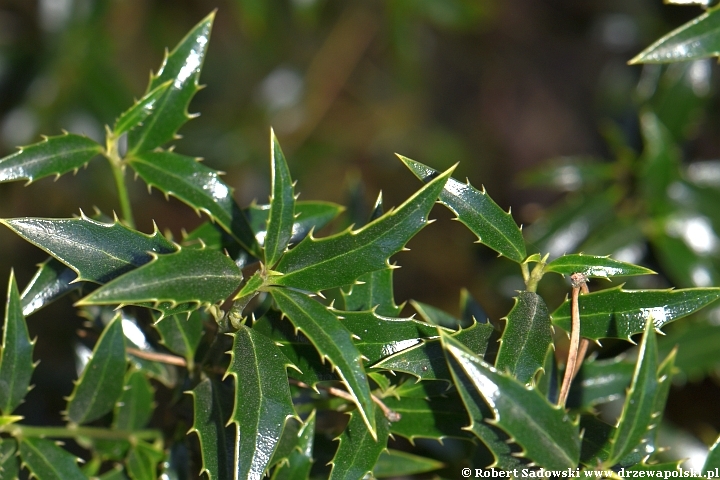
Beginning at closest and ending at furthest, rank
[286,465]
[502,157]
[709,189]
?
1. [286,465]
2. [709,189]
3. [502,157]

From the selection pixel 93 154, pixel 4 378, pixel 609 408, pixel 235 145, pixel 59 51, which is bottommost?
pixel 609 408

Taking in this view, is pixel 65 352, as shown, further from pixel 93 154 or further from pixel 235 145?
pixel 93 154

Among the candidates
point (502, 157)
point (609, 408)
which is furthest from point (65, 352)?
point (502, 157)

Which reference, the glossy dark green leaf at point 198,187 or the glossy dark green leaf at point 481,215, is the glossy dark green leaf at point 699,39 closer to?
the glossy dark green leaf at point 481,215

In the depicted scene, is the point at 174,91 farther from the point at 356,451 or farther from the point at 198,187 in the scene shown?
the point at 356,451

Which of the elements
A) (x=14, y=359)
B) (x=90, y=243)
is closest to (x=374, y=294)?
(x=90, y=243)

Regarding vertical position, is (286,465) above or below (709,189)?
below

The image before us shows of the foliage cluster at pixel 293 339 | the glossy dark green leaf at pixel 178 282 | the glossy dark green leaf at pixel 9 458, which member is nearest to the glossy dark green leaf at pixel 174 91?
the foliage cluster at pixel 293 339

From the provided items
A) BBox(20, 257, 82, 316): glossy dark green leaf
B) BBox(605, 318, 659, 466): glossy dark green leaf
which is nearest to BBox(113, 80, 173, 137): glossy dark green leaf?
A: BBox(20, 257, 82, 316): glossy dark green leaf
